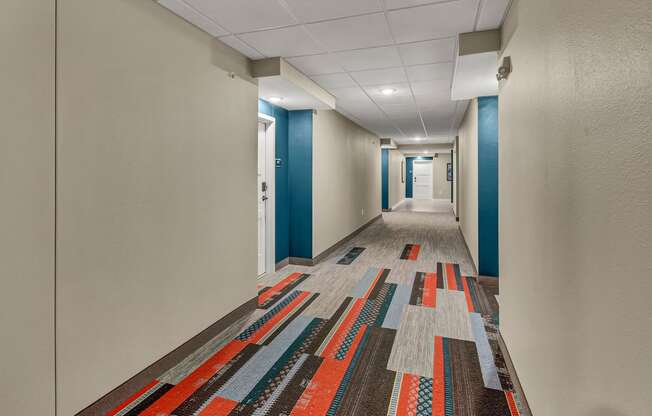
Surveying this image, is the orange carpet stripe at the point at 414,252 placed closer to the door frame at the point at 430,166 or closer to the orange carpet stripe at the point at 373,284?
the orange carpet stripe at the point at 373,284

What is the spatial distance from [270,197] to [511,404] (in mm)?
3289

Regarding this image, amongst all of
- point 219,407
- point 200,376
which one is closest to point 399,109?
point 200,376

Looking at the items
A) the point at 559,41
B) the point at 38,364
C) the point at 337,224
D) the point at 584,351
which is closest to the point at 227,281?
the point at 38,364

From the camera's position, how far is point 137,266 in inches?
75.7

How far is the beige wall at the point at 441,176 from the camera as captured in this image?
16.4 meters

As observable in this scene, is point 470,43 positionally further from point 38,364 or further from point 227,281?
point 38,364

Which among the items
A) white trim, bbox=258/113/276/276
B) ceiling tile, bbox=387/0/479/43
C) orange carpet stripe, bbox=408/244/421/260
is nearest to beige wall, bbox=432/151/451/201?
orange carpet stripe, bbox=408/244/421/260

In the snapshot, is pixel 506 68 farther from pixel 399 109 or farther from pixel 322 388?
pixel 399 109

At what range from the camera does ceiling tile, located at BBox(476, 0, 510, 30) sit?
6.90 feet

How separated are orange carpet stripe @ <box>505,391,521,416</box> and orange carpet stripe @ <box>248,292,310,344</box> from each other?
66.0 inches

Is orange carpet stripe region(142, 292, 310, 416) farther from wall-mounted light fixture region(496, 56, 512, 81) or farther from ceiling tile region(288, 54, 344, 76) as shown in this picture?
wall-mounted light fixture region(496, 56, 512, 81)

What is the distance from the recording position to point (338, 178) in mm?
5887

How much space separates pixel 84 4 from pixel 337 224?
4619 mm

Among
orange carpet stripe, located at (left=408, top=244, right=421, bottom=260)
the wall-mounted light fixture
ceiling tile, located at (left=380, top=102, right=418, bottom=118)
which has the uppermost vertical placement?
ceiling tile, located at (left=380, top=102, right=418, bottom=118)
